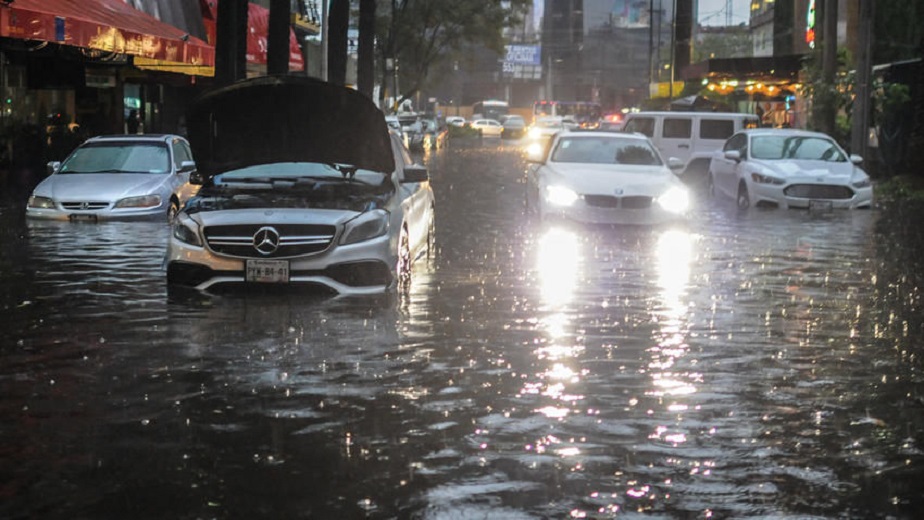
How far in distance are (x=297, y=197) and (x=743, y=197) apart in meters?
14.0

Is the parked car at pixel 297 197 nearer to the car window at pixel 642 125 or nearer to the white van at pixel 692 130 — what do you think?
the white van at pixel 692 130

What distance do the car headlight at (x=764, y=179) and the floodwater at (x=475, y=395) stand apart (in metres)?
7.88

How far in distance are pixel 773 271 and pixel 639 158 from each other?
182 inches

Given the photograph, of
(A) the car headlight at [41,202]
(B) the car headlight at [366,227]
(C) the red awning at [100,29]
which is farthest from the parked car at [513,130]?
(B) the car headlight at [366,227]

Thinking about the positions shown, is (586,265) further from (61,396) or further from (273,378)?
(61,396)

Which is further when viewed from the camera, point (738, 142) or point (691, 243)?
point (738, 142)

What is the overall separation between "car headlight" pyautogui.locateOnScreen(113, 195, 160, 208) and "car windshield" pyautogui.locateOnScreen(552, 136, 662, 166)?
18.7 ft

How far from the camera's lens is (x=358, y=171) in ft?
41.4

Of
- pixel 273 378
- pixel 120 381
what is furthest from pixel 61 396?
pixel 273 378

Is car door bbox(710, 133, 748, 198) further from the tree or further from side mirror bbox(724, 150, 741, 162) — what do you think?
the tree

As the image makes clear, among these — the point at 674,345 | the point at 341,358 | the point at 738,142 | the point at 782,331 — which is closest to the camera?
the point at 341,358

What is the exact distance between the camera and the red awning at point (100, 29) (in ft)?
67.9

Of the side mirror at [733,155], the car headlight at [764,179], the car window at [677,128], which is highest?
the car window at [677,128]

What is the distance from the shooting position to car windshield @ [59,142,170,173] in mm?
19734
